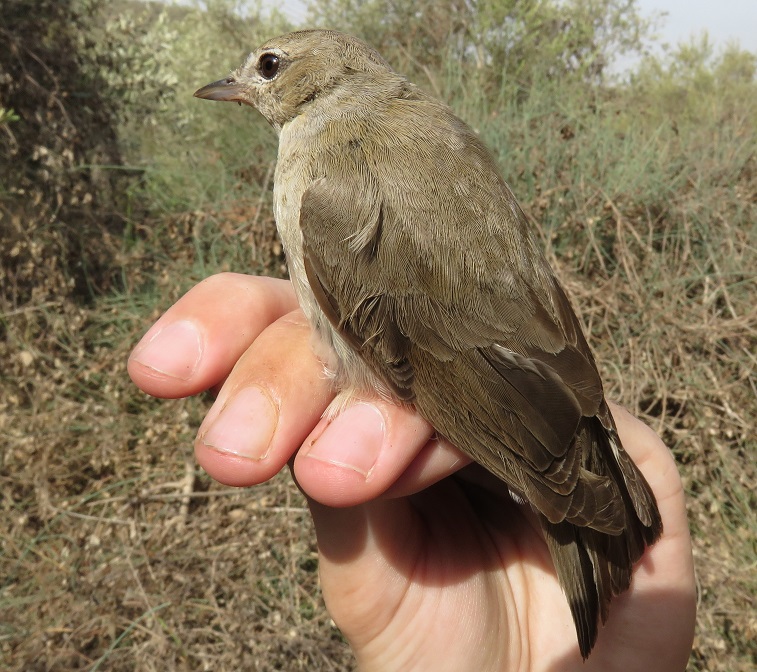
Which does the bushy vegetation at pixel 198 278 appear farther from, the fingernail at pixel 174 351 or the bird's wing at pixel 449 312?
the bird's wing at pixel 449 312

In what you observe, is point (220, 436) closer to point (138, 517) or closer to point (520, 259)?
point (520, 259)

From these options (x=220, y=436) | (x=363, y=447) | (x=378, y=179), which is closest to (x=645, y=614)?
(x=363, y=447)

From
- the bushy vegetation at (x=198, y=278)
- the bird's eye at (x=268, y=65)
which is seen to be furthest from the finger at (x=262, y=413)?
the bushy vegetation at (x=198, y=278)

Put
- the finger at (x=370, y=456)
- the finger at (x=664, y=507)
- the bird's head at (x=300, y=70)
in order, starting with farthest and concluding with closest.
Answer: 1. the bird's head at (x=300, y=70)
2. the finger at (x=664, y=507)
3. the finger at (x=370, y=456)

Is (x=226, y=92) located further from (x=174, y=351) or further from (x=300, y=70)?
(x=174, y=351)

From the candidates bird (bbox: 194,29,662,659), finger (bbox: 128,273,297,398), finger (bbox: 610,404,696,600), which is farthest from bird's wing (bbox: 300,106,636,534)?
finger (bbox: 610,404,696,600)

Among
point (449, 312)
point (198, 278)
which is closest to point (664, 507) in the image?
point (449, 312)
